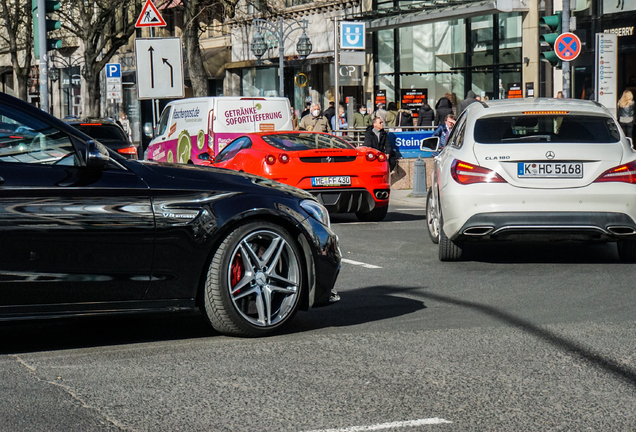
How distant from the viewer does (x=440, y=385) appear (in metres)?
4.99

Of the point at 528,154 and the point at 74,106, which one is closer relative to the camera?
the point at 528,154

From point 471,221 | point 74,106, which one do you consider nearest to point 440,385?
point 471,221

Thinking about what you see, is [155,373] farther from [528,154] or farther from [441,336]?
[528,154]

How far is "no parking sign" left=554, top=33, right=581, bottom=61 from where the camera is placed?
668 inches

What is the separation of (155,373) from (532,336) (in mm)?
2346

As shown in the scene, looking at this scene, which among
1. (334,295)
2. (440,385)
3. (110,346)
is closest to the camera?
(440,385)

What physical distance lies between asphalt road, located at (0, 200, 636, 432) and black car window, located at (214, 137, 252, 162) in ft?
22.0

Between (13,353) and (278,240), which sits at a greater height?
(278,240)

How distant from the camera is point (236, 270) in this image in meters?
6.03

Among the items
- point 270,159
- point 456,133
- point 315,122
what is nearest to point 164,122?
point 315,122

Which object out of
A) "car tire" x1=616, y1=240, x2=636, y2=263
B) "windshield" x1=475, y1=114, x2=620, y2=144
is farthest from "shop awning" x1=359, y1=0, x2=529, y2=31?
"car tire" x1=616, y1=240, x2=636, y2=263

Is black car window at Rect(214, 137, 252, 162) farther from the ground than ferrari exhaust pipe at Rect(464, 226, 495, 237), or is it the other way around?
black car window at Rect(214, 137, 252, 162)

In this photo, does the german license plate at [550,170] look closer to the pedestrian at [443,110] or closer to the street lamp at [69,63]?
the pedestrian at [443,110]

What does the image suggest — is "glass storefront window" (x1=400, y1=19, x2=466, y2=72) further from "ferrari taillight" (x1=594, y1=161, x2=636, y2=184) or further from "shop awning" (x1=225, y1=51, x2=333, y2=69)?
"ferrari taillight" (x1=594, y1=161, x2=636, y2=184)
